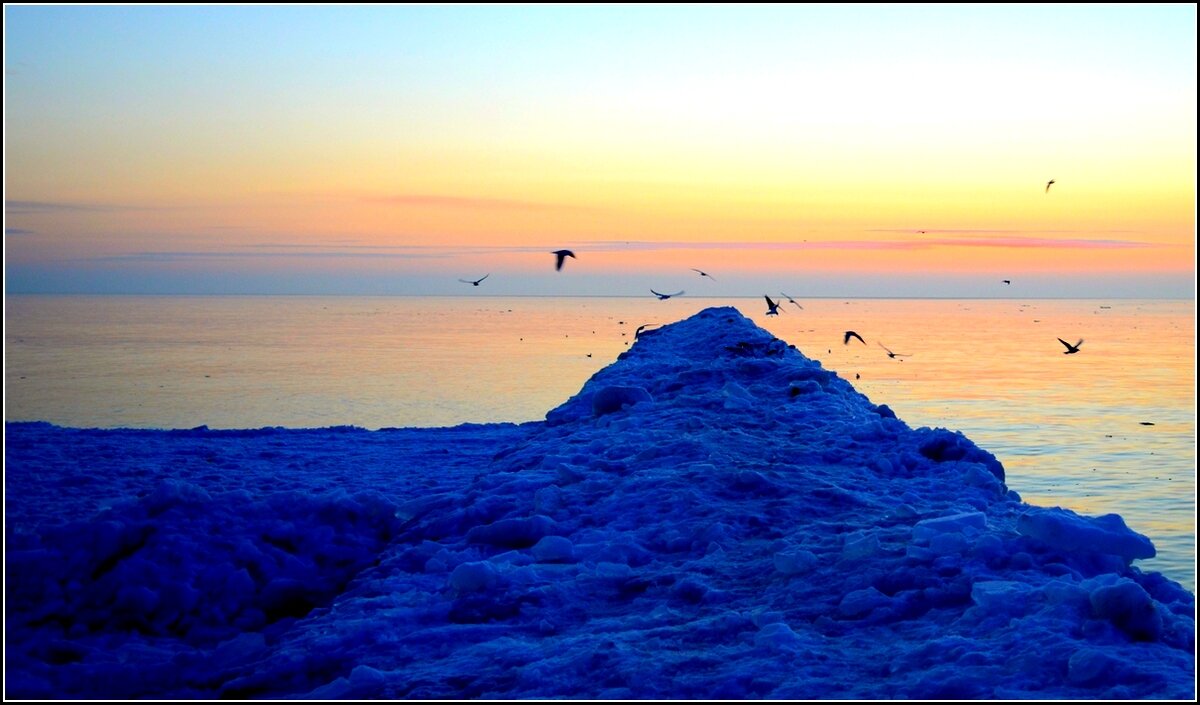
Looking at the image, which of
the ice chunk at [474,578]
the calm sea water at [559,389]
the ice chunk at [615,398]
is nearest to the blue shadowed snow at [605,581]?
the ice chunk at [474,578]

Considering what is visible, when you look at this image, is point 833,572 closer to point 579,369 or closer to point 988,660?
point 988,660

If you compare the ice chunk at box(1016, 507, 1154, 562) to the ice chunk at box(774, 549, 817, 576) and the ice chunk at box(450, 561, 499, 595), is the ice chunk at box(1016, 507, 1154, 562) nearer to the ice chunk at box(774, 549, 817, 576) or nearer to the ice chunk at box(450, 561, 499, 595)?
the ice chunk at box(774, 549, 817, 576)

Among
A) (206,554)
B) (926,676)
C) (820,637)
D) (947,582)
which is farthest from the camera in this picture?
(206,554)

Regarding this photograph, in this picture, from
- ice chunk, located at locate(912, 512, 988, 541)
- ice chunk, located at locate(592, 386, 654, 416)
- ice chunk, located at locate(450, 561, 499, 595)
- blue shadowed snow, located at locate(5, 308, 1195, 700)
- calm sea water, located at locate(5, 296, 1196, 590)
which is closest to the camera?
blue shadowed snow, located at locate(5, 308, 1195, 700)

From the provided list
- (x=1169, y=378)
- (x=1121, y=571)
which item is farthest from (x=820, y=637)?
(x=1169, y=378)

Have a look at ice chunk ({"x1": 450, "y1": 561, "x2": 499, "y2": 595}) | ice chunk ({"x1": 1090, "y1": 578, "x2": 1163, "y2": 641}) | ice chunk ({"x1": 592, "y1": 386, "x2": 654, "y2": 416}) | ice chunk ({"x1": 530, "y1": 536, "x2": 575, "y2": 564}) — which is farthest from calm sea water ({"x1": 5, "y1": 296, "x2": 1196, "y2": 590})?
ice chunk ({"x1": 450, "y1": 561, "x2": 499, "y2": 595})

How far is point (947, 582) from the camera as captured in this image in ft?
19.2

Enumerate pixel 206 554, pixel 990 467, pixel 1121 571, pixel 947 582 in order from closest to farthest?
pixel 947 582
pixel 1121 571
pixel 206 554
pixel 990 467

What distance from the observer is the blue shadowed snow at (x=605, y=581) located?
5.00 metres

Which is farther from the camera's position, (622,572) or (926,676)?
(622,572)

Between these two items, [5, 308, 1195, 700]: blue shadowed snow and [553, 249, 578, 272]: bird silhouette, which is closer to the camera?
[5, 308, 1195, 700]: blue shadowed snow

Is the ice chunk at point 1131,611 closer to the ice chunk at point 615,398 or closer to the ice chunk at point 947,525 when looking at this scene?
the ice chunk at point 947,525

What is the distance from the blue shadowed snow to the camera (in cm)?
500

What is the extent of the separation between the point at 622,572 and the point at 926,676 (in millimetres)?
2304
